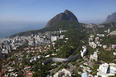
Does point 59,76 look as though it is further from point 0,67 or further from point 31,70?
point 0,67

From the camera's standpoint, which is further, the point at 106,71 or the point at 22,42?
the point at 22,42

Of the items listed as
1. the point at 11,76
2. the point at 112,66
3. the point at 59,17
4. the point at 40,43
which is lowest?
the point at 11,76

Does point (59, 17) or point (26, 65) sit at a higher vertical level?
point (59, 17)

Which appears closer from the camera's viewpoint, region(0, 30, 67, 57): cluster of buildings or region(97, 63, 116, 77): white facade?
region(97, 63, 116, 77): white facade

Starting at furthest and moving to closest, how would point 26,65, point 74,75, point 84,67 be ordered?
point 26,65
point 84,67
point 74,75

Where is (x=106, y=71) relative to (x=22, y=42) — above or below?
below

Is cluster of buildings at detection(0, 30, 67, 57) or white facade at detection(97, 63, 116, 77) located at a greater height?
cluster of buildings at detection(0, 30, 67, 57)

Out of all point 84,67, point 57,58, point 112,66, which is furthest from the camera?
point 57,58

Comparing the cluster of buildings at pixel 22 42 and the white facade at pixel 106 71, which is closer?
the white facade at pixel 106 71

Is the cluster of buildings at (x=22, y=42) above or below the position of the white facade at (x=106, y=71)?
above

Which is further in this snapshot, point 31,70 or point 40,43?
point 40,43

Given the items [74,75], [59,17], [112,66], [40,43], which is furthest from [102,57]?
[59,17]
